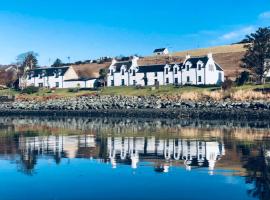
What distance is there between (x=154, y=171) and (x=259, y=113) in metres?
35.2

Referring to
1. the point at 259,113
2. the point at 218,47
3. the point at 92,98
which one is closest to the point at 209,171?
the point at 259,113

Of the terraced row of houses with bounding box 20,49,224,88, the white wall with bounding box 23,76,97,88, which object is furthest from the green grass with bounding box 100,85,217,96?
the white wall with bounding box 23,76,97,88

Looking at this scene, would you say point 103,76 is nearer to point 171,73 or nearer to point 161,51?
point 171,73

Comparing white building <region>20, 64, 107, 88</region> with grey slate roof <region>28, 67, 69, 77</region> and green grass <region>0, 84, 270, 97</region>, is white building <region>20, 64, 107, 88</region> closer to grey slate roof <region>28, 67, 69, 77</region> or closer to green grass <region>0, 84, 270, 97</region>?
grey slate roof <region>28, 67, 69, 77</region>

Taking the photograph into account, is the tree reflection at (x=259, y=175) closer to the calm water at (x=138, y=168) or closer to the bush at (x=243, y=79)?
the calm water at (x=138, y=168)

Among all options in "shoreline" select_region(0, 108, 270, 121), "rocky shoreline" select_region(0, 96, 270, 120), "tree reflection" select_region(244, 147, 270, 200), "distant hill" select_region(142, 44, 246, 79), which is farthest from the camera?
"distant hill" select_region(142, 44, 246, 79)

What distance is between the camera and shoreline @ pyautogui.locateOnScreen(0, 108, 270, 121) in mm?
54188

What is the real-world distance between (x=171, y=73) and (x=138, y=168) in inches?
2826

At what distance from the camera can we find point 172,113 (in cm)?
6059

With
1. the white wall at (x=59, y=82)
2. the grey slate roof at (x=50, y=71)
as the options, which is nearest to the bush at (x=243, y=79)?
the white wall at (x=59, y=82)

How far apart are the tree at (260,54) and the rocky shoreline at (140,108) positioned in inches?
698

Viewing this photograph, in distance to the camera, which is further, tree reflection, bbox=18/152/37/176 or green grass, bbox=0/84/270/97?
green grass, bbox=0/84/270/97

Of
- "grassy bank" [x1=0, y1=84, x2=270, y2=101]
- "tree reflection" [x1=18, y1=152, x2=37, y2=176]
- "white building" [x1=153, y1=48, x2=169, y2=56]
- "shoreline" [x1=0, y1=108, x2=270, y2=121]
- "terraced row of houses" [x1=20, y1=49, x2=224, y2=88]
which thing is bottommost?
"tree reflection" [x1=18, y1=152, x2=37, y2=176]

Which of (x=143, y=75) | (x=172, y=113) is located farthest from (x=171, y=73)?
(x=172, y=113)
